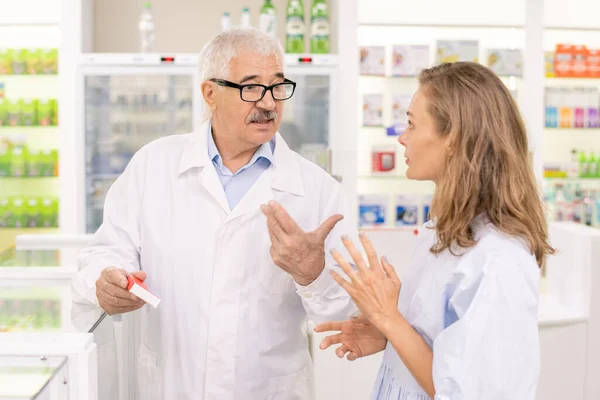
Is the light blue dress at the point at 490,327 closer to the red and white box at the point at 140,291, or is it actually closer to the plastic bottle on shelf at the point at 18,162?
the red and white box at the point at 140,291

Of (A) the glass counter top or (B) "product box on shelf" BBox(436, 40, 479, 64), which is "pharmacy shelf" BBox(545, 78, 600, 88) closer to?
(B) "product box on shelf" BBox(436, 40, 479, 64)

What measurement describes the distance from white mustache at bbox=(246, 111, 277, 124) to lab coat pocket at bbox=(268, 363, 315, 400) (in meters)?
0.70

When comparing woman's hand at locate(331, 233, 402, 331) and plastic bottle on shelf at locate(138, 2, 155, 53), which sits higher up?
plastic bottle on shelf at locate(138, 2, 155, 53)

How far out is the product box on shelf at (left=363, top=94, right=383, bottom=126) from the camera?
18.6 feet

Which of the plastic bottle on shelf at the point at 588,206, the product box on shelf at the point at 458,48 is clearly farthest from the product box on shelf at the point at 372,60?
the plastic bottle on shelf at the point at 588,206

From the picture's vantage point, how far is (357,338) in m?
1.85

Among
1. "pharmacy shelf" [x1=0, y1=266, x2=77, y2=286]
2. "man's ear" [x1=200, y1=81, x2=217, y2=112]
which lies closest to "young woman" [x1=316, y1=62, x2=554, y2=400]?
"man's ear" [x1=200, y1=81, x2=217, y2=112]

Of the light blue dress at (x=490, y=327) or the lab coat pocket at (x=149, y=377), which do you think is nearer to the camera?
the light blue dress at (x=490, y=327)

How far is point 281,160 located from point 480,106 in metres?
0.78

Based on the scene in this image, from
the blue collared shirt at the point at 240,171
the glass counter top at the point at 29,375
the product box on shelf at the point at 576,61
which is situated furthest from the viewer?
the product box on shelf at the point at 576,61

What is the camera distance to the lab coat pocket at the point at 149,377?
2.11 meters

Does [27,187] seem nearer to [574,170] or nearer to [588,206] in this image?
[574,170]

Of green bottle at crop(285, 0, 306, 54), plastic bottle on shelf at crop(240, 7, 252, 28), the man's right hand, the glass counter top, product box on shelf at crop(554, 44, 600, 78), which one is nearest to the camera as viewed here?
the glass counter top

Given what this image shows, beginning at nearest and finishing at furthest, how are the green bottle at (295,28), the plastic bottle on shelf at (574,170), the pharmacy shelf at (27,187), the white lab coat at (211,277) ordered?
the white lab coat at (211,277) → the green bottle at (295,28) → the plastic bottle on shelf at (574,170) → the pharmacy shelf at (27,187)
